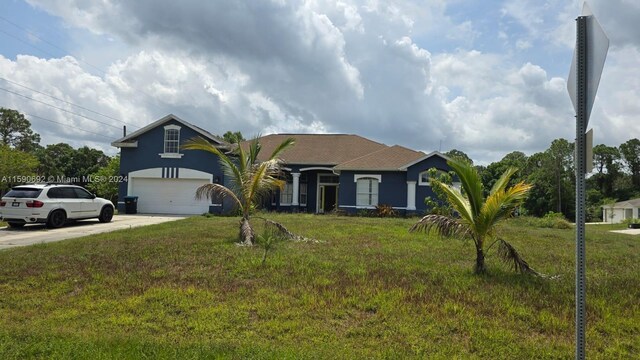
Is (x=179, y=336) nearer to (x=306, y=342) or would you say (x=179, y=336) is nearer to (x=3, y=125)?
(x=306, y=342)

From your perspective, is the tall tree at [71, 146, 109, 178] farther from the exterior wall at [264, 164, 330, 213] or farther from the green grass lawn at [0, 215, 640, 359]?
the green grass lawn at [0, 215, 640, 359]

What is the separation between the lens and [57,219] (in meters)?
16.9

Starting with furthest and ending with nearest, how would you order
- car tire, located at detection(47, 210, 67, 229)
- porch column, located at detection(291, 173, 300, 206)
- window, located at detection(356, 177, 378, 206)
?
porch column, located at detection(291, 173, 300, 206) → window, located at detection(356, 177, 378, 206) → car tire, located at detection(47, 210, 67, 229)

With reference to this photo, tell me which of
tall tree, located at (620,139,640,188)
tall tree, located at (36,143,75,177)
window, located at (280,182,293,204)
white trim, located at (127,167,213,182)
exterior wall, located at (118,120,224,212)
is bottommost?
window, located at (280,182,293,204)

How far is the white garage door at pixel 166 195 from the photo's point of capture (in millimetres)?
25797

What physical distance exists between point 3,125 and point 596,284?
62330mm

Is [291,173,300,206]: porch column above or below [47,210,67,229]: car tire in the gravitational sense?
above

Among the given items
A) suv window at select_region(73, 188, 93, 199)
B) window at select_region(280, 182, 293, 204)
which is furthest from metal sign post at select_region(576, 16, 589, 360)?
window at select_region(280, 182, 293, 204)

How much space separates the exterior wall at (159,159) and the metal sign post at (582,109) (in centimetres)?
2309

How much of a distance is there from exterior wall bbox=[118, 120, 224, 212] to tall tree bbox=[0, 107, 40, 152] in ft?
121

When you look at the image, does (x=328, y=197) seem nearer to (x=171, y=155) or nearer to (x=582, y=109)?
(x=171, y=155)

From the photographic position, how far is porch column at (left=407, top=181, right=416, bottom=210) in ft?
83.1

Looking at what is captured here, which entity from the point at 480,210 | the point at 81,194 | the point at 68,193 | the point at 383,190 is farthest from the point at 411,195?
the point at 480,210

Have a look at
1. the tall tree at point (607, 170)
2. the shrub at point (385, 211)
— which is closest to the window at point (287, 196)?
the shrub at point (385, 211)
